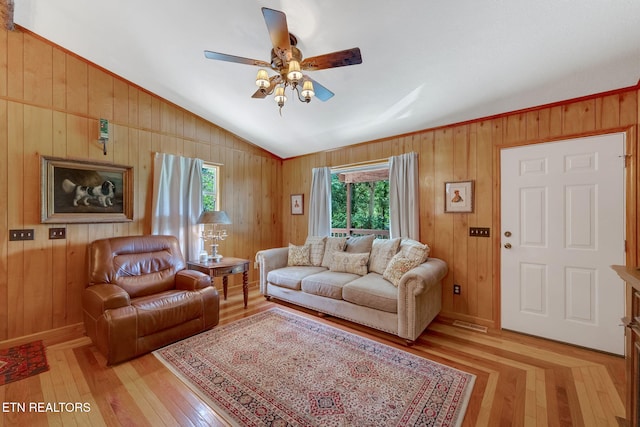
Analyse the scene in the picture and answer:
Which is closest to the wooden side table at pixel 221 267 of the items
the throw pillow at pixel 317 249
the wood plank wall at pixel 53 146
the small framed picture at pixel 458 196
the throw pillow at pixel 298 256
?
the throw pillow at pixel 298 256

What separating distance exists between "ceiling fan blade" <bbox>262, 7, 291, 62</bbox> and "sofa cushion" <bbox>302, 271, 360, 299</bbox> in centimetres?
230

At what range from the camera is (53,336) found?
2775 millimetres

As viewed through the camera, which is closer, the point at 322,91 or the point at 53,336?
the point at 322,91

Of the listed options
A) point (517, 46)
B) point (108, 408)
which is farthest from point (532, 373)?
point (108, 408)

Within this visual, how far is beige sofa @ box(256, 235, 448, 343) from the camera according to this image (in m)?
2.57

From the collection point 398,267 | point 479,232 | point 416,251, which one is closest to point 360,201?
point 416,251

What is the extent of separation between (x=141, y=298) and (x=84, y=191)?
1.40 metres

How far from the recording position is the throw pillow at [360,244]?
11.9 ft

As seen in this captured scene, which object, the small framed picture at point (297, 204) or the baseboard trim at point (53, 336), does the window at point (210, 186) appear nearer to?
the small framed picture at point (297, 204)

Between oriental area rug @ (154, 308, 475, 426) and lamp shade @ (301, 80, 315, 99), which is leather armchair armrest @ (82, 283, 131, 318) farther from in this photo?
lamp shade @ (301, 80, 315, 99)

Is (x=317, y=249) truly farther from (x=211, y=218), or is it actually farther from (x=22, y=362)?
(x=22, y=362)

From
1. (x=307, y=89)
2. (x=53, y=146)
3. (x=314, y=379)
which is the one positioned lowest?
(x=314, y=379)

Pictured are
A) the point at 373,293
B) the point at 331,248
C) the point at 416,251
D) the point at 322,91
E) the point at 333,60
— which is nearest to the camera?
the point at 333,60

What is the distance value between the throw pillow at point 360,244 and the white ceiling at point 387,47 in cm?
153
